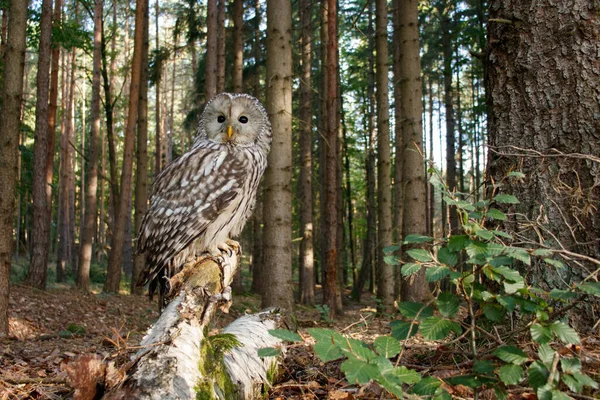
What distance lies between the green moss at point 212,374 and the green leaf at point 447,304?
124 cm

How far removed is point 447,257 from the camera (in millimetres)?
2328

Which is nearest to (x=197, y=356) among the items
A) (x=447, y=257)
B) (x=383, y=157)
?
(x=447, y=257)

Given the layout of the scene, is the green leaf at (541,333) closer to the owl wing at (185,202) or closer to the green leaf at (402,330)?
the green leaf at (402,330)

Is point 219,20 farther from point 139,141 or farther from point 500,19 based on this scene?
point 500,19

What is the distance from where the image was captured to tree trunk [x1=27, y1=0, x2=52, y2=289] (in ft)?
38.0

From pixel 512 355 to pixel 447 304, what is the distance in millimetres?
348

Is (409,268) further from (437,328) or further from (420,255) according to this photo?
(437,328)

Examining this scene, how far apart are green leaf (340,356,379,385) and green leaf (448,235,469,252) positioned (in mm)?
690

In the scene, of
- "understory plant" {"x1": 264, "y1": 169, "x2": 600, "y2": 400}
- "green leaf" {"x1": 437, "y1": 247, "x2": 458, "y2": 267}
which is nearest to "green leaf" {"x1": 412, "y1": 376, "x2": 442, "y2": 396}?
"understory plant" {"x1": 264, "y1": 169, "x2": 600, "y2": 400}

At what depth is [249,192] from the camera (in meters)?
5.36

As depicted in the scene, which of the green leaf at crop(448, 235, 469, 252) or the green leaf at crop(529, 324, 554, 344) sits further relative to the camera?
the green leaf at crop(448, 235, 469, 252)

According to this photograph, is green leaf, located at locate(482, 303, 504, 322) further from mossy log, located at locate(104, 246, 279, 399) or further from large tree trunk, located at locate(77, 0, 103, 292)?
large tree trunk, located at locate(77, 0, 103, 292)

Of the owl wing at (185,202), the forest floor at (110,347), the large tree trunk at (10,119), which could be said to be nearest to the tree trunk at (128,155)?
the forest floor at (110,347)

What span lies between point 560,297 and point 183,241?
143 inches
